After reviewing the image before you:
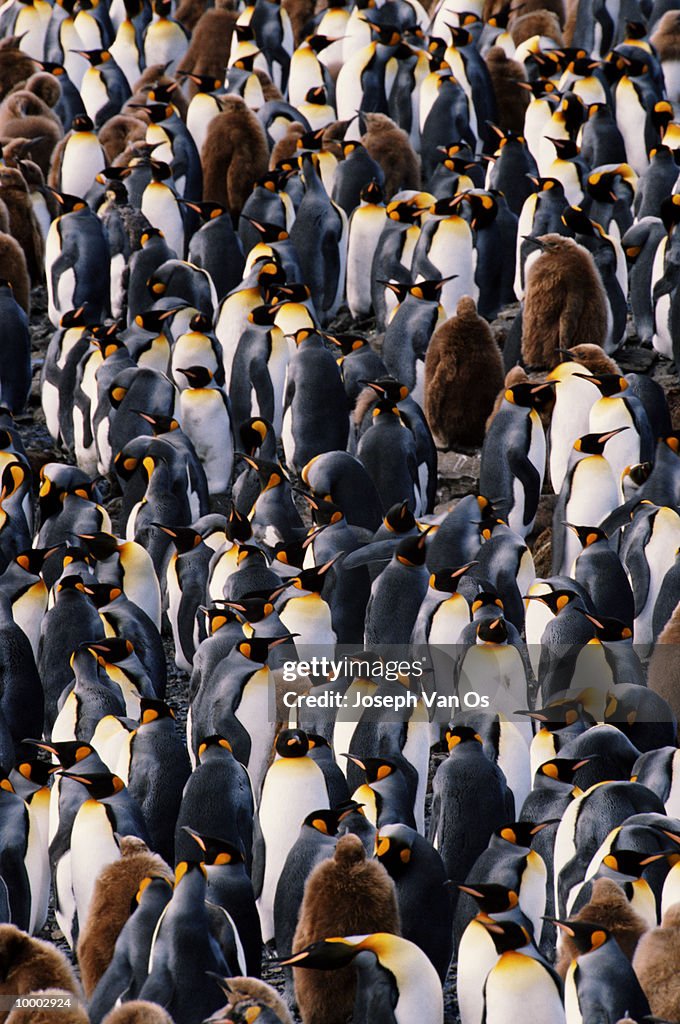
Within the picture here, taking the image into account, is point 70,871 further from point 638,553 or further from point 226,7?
point 226,7

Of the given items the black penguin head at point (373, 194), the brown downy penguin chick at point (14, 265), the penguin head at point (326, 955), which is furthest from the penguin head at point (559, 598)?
the brown downy penguin chick at point (14, 265)

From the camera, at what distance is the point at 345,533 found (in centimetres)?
804

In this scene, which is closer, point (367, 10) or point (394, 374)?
point (394, 374)

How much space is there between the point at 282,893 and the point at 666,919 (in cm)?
131

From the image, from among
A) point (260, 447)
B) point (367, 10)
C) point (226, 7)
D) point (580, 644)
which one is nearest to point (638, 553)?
point (580, 644)

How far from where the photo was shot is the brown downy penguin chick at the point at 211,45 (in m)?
14.5

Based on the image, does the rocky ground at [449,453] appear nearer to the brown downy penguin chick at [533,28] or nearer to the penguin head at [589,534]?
the penguin head at [589,534]

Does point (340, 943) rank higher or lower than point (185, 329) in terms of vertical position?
lower

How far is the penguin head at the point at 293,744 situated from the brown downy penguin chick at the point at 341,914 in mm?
793

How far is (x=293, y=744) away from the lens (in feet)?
20.2

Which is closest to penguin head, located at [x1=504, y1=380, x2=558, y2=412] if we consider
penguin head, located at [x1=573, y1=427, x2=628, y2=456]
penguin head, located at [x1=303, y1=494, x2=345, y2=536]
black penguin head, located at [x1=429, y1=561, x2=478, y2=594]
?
penguin head, located at [x1=573, y1=427, x2=628, y2=456]

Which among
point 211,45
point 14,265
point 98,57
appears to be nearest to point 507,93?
point 211,45

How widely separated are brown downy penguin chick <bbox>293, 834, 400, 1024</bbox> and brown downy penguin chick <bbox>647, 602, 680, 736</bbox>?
1.84 metres

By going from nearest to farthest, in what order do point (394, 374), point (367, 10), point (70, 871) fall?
1. point (70, 871)
2. point (394, 374)
3. point (367, 10)
